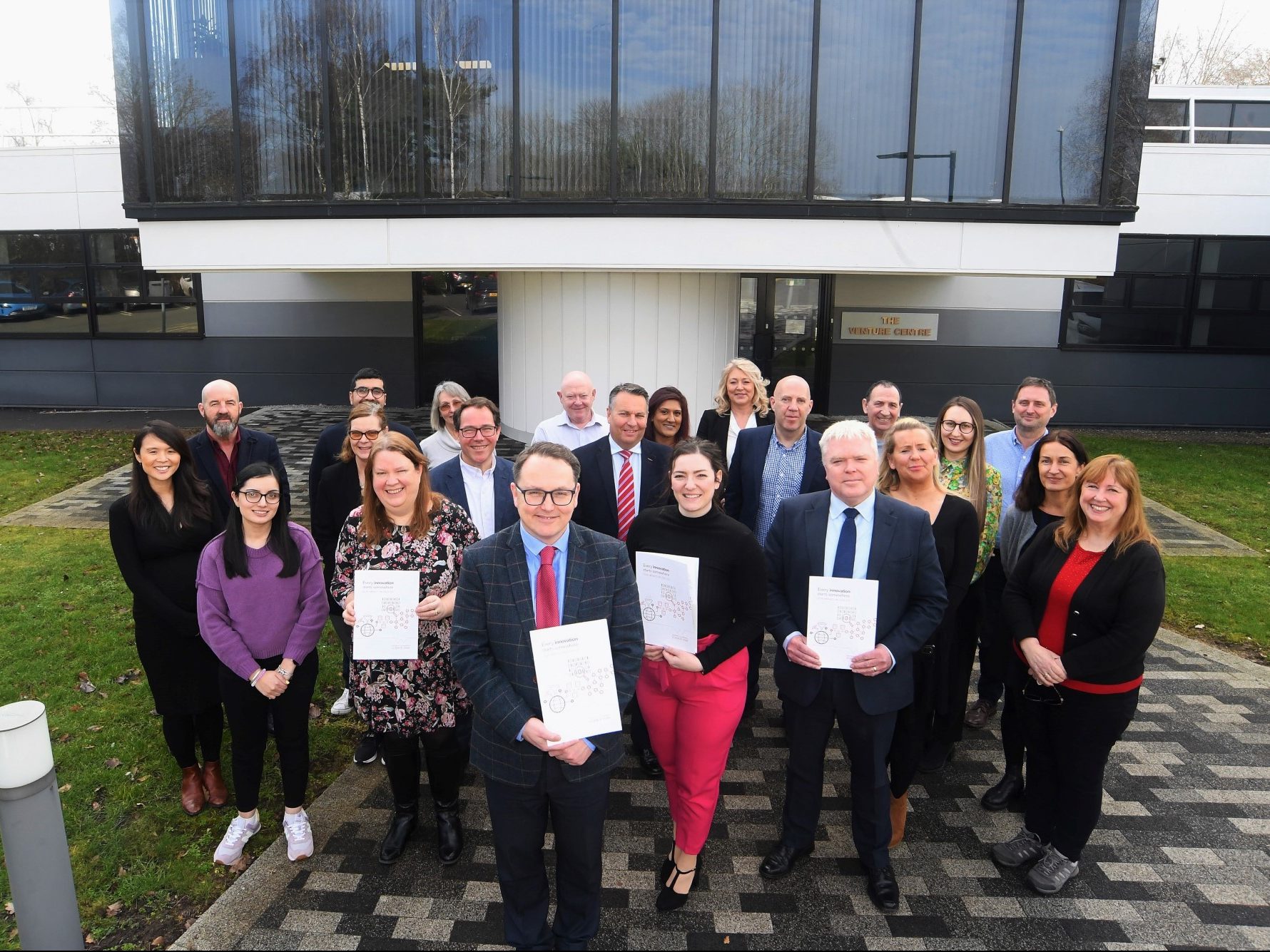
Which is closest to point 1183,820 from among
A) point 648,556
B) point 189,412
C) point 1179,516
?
point 648,556

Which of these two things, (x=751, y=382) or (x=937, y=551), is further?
(x=751, y=382)

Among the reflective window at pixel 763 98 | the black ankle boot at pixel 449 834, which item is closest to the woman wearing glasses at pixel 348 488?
the black ankle boot at pixel 449 834

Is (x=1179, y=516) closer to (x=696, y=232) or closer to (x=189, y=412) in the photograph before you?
(x=696, y=232)

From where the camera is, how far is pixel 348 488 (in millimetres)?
4629

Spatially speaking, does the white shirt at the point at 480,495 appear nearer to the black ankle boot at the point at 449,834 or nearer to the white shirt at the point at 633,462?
the white shirt at the point at 633,462

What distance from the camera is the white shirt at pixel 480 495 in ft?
14.3

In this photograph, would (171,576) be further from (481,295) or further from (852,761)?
(481,295)

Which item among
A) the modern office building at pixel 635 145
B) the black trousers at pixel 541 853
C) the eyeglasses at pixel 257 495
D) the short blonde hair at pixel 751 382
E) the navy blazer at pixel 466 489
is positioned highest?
the modern office building at pixel 635 145

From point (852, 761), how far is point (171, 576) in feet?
10.5

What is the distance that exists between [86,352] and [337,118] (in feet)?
30.4

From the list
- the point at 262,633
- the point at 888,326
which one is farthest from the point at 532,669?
the point at 888,326

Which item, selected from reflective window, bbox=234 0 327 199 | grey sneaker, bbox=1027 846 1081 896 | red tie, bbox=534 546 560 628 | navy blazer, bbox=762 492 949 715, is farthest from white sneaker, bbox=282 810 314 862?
reflective window, bbox=234 0 327 199

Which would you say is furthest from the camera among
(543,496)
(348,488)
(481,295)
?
(481,295)

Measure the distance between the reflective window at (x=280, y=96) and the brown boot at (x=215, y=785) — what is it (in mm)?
7108
